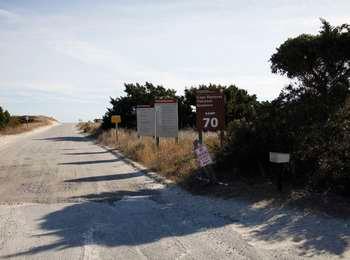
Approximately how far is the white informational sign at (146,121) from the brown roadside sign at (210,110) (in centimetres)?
1162

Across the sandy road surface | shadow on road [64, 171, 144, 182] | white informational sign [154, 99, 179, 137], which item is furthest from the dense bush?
white informational sign [154, 99, 179, 137]

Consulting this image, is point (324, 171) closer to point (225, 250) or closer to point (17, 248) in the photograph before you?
point (225, 250)

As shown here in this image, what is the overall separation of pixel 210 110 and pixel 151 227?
5.37 m

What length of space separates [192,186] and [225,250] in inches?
213

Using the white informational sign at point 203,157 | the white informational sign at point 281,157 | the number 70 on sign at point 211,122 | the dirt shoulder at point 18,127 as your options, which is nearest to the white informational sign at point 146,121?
the number 70 on sign at point 211,122

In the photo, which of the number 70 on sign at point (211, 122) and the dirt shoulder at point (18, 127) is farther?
the dirt shoulder at point (18, 127)

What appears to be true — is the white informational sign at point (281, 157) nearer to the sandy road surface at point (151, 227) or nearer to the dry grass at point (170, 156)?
the sandy road surface at point (151, 227)

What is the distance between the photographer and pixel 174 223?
8.86 meters

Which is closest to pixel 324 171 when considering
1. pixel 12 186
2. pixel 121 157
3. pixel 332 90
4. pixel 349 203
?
pixel 349 203

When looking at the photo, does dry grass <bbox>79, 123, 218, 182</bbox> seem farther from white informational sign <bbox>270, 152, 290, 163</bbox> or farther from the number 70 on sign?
white informational sign <bbox>270, 152, 290, 163</bbox>

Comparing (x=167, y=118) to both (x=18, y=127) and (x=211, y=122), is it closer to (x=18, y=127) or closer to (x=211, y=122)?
(x=211, y=122)

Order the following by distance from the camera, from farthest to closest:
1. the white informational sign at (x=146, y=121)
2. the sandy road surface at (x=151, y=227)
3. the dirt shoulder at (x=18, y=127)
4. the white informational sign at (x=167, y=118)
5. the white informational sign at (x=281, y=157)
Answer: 1. the dirt shoulder at (x=18, y=127)
2. the white informational sign at (x=146, y=121)
3. the white informational sign at (x=167, y=118)
4. the white informational sign at (x=281, y=157)
5. the sandy road surface at (x=151, y=227)

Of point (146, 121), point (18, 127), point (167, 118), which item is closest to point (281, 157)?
point (167, 118)

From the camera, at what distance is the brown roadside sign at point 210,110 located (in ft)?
44.0
